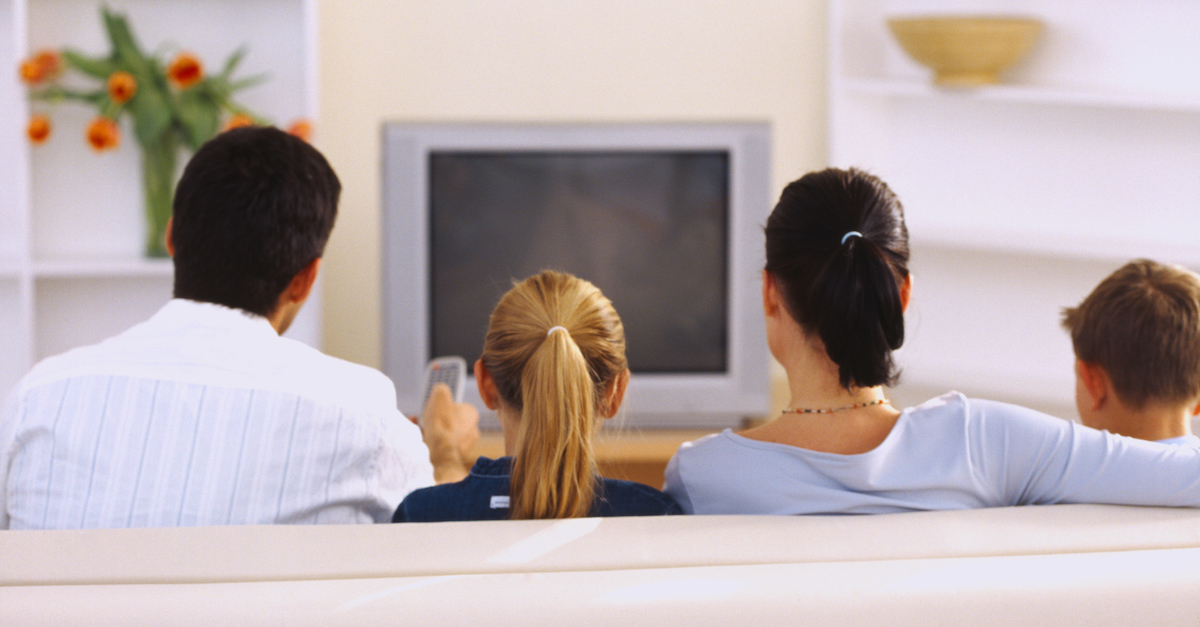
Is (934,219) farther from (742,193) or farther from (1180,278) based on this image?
(1180,278)

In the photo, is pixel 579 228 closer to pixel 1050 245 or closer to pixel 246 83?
pixel 246 83

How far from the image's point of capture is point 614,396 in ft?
4.59

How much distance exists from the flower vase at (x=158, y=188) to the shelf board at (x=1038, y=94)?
1.89 m

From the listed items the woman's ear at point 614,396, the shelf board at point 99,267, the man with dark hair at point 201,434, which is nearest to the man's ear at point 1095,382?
the woman's ear at point 614,396

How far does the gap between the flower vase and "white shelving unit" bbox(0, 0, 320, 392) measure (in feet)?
0.21

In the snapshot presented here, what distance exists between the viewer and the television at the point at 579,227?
3.07 metres

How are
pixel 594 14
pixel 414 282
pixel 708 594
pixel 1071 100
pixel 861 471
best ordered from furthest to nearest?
pixel 594 14 < pixel 414 282 < pixel 1071 100 < pixel 861 471 < pixel 708 594

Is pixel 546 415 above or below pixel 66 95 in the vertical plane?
below

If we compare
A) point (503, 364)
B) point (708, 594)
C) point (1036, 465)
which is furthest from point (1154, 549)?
point (503, 364)

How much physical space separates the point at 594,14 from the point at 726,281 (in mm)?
885

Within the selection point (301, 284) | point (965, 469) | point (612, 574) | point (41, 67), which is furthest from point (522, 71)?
point (612, 574)

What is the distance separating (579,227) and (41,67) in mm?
1426

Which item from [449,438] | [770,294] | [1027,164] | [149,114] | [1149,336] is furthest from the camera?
[1027,164]

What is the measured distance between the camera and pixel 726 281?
3.15m
